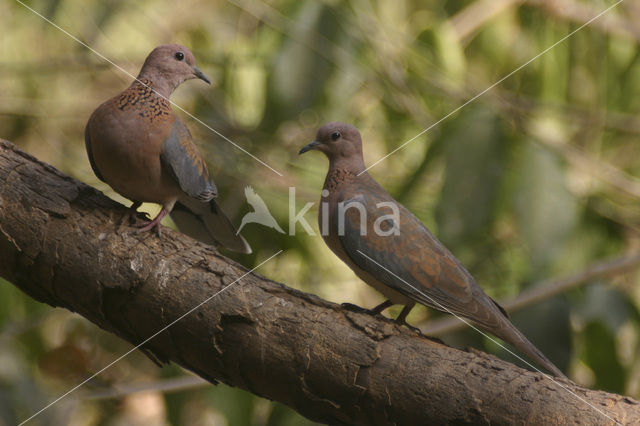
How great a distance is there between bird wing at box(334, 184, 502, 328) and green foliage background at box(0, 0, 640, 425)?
2.26ft

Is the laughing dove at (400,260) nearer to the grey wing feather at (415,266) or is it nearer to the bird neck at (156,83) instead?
the grey wing feather at (415,266)

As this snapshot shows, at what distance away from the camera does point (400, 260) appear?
8.63 ft

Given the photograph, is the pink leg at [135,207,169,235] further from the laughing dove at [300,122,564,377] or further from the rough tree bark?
the laughing dove at [300,122,564,377]

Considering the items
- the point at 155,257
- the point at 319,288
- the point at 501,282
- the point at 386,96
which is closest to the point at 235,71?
the point at 386,96

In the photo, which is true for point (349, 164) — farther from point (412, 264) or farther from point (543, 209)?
point (543, 209)

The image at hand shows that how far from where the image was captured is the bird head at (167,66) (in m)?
2.73

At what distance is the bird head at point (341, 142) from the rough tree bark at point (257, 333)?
796 millimetres

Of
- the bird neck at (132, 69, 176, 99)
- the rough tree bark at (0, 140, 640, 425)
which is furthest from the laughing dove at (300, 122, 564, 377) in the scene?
the bird neck at (132, 69, 176, 99)

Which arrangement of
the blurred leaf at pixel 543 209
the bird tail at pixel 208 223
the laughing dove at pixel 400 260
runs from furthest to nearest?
the blurred leaf at pixel 543 209, the bird tail at pixel 208 223, the laughing dove at pixel 400 260

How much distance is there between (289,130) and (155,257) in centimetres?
293

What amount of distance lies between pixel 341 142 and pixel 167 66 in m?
0.77

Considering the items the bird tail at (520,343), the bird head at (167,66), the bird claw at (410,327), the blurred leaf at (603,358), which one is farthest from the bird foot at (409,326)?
the blurred leaf at (603,358)

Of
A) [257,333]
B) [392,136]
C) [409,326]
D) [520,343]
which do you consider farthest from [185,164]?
[392,136]

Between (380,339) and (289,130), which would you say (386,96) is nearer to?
(289,130)
